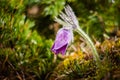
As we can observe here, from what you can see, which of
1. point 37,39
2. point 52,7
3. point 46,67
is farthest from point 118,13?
point 46,67

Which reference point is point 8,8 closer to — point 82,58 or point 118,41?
point 82,58

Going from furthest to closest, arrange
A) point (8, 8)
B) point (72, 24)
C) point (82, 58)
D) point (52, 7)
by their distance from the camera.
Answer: point (52, 7) < point (8, 8) < point (82, 58) < point (72, 24)

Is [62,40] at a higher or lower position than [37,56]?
higher

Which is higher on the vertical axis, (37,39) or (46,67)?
(37,39)

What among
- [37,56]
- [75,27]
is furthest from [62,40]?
[37,56]

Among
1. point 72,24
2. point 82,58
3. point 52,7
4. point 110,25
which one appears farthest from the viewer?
point 110,25

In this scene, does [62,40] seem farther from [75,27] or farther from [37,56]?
[37,56]

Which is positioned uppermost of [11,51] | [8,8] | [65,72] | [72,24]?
[8,8]

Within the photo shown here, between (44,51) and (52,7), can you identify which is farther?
(52,7)

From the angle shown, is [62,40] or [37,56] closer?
[62,40]

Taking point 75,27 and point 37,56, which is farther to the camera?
point 37,56

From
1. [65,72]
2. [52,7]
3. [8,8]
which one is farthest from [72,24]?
[52,7]
